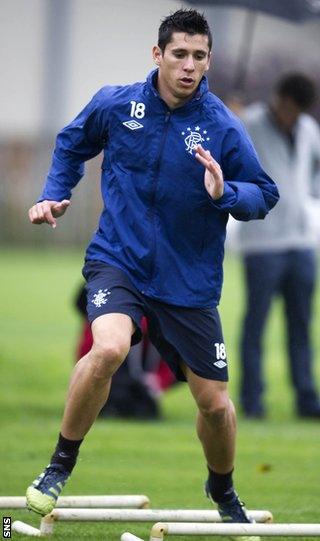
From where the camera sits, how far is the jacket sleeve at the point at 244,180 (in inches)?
283

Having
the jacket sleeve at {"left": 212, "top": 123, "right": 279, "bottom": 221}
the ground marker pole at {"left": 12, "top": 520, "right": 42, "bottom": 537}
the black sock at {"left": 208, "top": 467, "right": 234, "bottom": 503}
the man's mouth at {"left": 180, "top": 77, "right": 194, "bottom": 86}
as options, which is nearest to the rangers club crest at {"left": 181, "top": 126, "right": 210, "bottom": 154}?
the jacket sleeve at {"left": 212, "top": 123, "right": 279, "bottom": 221}

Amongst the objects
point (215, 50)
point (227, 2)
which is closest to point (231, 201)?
point (227, 2)

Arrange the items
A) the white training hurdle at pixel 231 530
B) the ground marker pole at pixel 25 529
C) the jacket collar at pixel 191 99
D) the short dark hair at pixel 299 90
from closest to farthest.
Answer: the white training hurdle at pixel 231 530, the ground marker pole at pixel 25 529, the jacket collar at pixel 191 99, the short dark hair at pixel 299 90

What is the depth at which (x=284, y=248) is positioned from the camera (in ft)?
42.9

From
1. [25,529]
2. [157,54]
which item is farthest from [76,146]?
[25,529]

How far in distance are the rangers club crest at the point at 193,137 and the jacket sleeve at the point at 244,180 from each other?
11 cm

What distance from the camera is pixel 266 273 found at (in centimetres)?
1301

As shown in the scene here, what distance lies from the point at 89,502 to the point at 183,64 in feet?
7.06

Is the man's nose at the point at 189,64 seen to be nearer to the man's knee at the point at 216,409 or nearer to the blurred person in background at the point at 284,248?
the man's knee at the point at 216,409

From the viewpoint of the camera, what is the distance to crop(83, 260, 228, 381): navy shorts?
7328 millimetres

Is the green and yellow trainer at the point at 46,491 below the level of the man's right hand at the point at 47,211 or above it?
below

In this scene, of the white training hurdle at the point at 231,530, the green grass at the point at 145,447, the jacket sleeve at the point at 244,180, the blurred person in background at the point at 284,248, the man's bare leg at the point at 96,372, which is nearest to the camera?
the white training hurdle at the point at 231,530

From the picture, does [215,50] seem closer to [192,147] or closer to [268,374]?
[268,374]

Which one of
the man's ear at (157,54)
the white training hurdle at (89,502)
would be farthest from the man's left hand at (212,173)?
the white training hurdle at (89,502)
